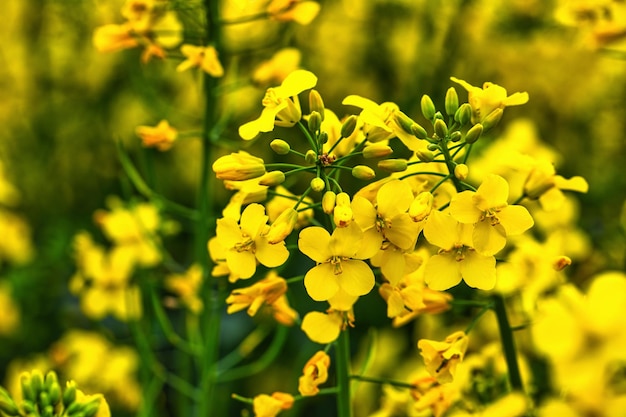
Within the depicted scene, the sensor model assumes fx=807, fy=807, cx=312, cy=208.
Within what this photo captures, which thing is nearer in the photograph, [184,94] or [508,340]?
[508,340]

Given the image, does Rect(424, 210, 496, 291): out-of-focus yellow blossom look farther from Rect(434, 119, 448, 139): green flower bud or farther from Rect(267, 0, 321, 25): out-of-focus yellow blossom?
Rect(267, 0, 321, 25): out-of-focus yellow blossom

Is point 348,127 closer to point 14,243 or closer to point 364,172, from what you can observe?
point 364,172

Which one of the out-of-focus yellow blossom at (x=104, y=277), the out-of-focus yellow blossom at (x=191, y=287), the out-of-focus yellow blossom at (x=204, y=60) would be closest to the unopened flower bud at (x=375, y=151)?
the out-of-focus yellow blossom at (x=204, y=60)

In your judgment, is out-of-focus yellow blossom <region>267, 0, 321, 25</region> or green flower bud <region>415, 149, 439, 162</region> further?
out-of-focus yellow blossom <region>267, 0, 321, 25</region>

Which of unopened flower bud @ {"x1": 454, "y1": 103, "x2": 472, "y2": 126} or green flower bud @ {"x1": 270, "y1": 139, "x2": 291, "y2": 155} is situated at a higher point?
unopened flower bud @ {"x1": 454, "y1": 103, "x2": 472, "y2": 126}

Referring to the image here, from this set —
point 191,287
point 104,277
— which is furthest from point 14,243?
point 191,287

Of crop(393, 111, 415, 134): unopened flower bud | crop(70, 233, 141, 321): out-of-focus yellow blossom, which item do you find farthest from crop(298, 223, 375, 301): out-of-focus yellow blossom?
crop(70, 233, 141, 321): out-of-focus yellow blossom
